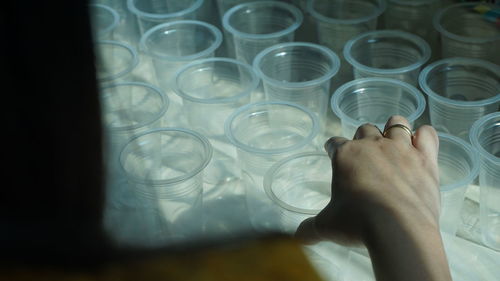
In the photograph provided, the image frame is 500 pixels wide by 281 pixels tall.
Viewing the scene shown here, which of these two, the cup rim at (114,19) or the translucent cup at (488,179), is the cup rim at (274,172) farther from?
the cup rim at (114,19)

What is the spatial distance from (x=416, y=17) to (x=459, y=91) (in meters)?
0.30

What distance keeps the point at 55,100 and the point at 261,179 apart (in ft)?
2.91

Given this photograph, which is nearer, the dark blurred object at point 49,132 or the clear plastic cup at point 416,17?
the dark blurred object at point 49,132

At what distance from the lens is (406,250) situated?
0.85 meters

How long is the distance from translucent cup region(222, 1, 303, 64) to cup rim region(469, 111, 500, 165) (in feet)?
1.94

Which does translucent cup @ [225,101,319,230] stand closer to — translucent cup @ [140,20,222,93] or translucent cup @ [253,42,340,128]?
translucent cup @ [253,42,340,128]

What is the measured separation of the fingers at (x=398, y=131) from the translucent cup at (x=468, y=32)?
55 centimetres

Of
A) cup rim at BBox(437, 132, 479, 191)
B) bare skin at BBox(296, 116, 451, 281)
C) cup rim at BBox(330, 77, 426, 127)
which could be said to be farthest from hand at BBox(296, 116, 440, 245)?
cup rim at BBox(330, 77, 426, 127)

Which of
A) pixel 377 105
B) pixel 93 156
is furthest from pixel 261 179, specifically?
pixel 93 156

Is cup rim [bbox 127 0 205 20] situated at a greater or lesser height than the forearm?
greater

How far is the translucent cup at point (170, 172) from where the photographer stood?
1.22 m

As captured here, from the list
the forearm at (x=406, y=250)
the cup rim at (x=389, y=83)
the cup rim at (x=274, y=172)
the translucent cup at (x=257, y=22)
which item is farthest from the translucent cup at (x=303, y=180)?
the translucent cup at (x=257, y=22)

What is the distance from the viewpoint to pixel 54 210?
1.59 ft

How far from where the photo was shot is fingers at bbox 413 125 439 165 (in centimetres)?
100
